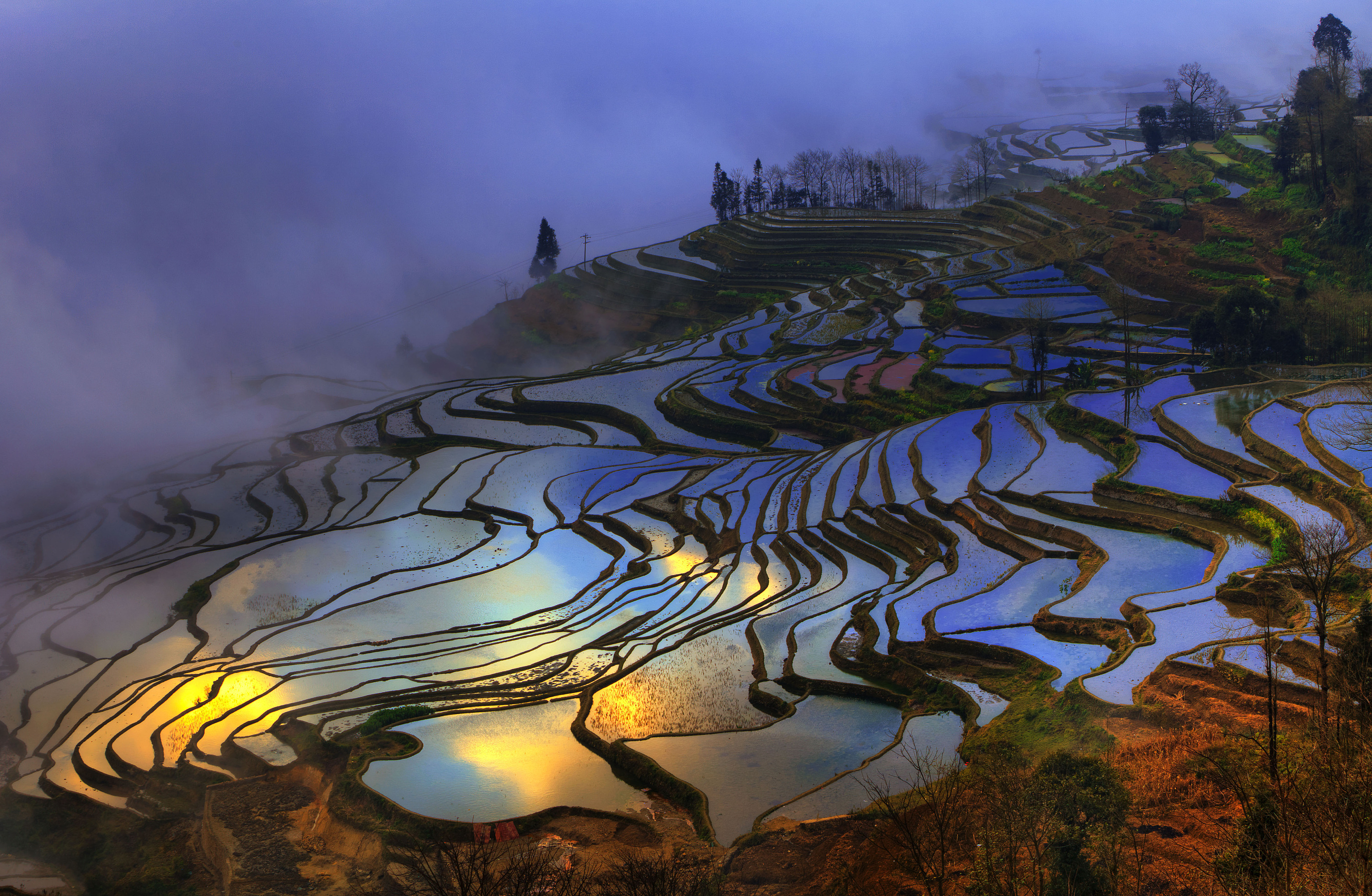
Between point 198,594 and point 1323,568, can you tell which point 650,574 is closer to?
point 198,594

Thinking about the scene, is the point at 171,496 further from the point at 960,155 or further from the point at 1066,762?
the point at 960,155

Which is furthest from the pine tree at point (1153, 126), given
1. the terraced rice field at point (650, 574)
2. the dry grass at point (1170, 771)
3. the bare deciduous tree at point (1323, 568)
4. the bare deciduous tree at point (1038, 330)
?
the dry grass at point (1170, 771)

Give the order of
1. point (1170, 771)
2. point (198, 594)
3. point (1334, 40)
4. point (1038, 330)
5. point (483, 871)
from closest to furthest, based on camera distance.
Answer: point (483, 871) → point (1170, 771) → point (198, 594) → point (1038, 330) → point (1334, 40)

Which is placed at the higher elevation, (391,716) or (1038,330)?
(1038,330)

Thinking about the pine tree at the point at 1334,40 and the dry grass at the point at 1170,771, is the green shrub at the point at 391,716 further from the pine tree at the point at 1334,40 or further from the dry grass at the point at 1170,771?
the pine tree at the point at 1334,40

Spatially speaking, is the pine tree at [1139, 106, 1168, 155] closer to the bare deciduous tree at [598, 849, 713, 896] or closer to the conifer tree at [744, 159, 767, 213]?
the conifer tree at [744, 159, 767, 213]

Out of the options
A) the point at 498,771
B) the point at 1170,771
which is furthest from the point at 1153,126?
the point at 498,771

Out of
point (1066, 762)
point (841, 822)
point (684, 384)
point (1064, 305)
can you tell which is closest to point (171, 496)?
point (684, 384)

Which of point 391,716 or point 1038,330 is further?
point 1038,330
